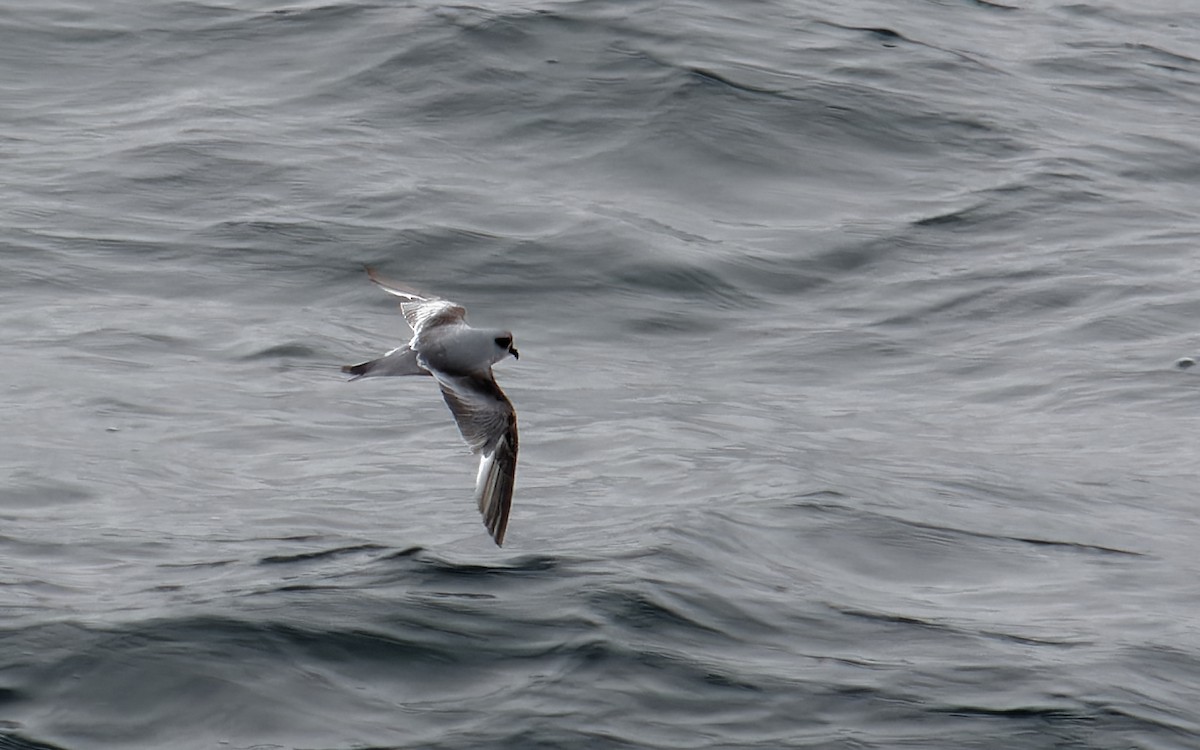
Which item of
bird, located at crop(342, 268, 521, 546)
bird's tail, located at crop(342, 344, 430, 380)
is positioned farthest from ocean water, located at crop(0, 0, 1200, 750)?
bird's tail, located at crop(342, 344, 430, 380)

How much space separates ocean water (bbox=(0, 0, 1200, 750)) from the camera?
245 inches

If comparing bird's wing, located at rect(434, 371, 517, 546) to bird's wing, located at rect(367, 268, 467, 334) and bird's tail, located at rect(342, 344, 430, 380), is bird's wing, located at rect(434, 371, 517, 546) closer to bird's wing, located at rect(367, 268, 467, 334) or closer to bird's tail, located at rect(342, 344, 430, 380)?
bird's tail, located at rect(342, 344, 430, 380)

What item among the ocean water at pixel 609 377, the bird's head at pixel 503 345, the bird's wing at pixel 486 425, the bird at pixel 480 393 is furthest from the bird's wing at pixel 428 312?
the ocean water at pixel 609 377

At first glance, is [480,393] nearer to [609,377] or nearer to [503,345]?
[503,345]

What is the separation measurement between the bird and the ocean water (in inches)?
15.3

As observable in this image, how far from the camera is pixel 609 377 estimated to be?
973cm

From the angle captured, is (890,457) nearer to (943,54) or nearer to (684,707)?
(684,707)

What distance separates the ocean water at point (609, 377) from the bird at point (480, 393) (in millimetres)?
388

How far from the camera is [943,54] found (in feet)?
49.7

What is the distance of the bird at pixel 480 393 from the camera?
22.3 feet

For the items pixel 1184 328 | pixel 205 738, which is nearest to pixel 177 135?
pixel 1184 328

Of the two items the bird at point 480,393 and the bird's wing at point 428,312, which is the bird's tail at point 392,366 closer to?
the bird at point 480,393

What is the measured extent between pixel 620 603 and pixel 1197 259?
652 centimetres

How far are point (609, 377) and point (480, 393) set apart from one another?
9.19 feet
